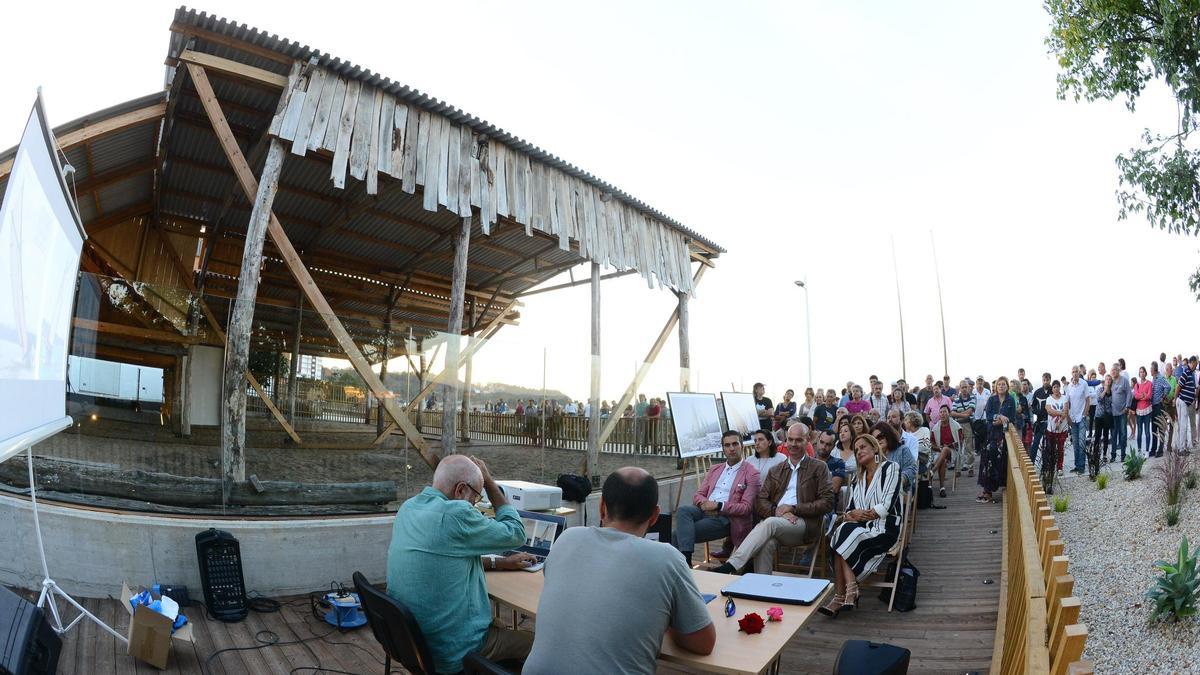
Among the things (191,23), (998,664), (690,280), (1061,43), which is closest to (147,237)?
(191,23)

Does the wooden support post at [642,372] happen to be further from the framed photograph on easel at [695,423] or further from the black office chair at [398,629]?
the black office chair at [398,629]

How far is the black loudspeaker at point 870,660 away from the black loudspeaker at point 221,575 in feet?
14.4

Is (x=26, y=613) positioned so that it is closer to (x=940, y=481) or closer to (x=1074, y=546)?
(x=1074, y=546)

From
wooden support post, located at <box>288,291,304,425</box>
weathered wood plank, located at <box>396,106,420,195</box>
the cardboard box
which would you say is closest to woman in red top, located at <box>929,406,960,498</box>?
weathered wood plank, located at <box>396,106,420,195</box>

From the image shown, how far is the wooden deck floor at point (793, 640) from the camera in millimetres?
4152

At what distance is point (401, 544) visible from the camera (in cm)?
299

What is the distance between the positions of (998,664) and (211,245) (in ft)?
40.6

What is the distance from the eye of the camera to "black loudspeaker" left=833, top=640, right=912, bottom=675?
275cm

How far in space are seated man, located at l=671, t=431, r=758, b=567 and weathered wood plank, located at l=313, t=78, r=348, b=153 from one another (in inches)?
204

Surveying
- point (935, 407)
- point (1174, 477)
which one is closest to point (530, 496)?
point (1174, 477)

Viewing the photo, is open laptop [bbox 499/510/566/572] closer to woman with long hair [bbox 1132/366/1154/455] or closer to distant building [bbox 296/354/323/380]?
distant building [bbox 296/354/323/380]

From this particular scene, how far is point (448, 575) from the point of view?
9.57 ft

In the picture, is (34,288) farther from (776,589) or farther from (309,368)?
(309,368)

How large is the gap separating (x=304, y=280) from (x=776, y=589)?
5.74 metres
